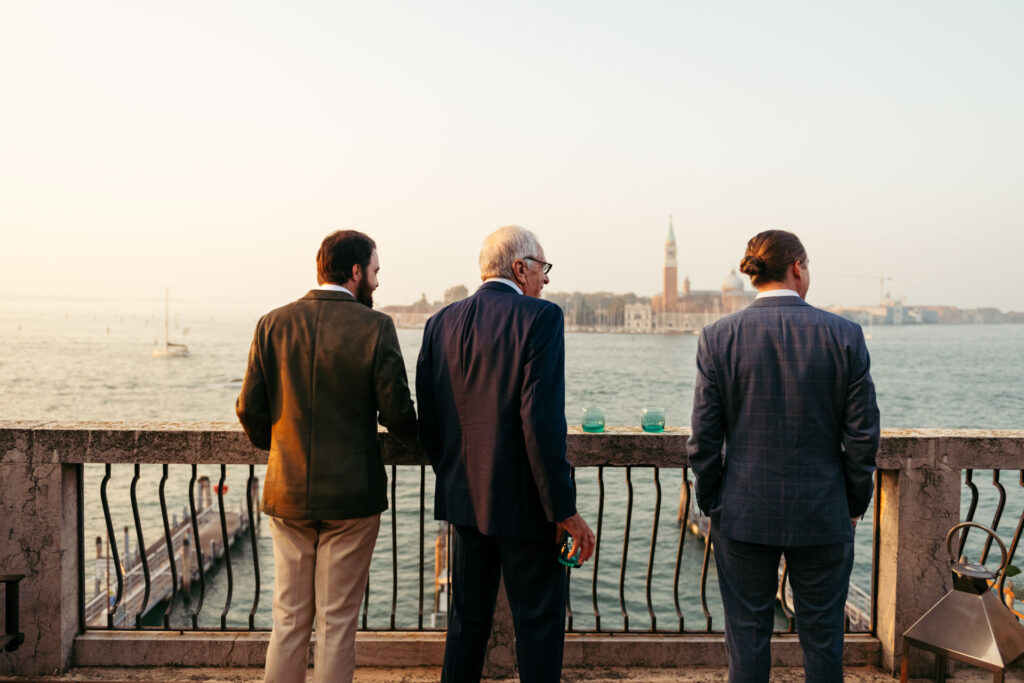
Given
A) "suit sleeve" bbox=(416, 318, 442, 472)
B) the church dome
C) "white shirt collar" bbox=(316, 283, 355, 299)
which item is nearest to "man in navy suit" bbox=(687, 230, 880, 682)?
"suit sleeve" bbox=(416, 318, 442, 472)

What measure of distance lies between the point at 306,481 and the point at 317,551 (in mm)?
344

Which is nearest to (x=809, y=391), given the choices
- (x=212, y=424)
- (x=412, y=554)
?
(x=212, y=424)

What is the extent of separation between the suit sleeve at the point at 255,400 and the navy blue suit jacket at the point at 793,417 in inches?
68.2

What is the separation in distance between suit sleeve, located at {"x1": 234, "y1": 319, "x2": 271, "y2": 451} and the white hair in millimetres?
939

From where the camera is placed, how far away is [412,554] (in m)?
39.2

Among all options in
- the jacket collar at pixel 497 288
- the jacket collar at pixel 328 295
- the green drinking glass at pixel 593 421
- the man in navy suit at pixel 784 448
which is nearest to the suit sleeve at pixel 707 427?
the man in navy suit at pixel 784 448

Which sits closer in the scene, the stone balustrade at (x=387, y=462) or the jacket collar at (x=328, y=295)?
the jacket collar at (x=328, y=295)

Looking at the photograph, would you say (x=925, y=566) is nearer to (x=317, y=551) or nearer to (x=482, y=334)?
(x=482, y=334)

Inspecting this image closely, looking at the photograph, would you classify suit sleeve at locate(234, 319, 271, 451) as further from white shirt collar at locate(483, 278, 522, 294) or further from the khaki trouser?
white shirt collar at locate(483, 278, 522, 294)

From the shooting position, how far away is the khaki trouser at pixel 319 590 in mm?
3010

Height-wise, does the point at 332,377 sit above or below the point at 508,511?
above

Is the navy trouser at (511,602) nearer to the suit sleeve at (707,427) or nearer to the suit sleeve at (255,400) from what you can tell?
the suit sleeve at (707,427)

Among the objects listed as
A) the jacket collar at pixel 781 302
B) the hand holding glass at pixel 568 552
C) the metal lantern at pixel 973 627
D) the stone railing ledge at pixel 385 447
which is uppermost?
the jacket collar at pixel 781 302

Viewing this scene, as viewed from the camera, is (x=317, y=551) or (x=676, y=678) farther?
(x=676, y=678)
